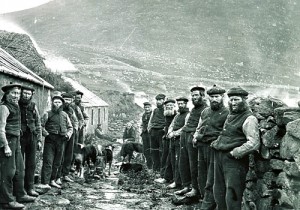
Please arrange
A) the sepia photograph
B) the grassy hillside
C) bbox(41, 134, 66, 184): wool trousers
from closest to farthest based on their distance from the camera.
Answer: the sepia photograph < bbox(41, 134, 66, 184): wool trousers < the grassy hillside

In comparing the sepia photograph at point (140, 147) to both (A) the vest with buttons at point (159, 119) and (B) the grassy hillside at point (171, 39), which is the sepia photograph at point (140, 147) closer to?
(A) the vest with buttons at point (159, 119)

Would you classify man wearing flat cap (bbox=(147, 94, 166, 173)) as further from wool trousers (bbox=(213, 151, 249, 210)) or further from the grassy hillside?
the grassy hillside

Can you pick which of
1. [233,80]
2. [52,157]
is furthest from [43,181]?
[233,80]

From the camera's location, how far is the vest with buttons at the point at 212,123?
573 centimetres

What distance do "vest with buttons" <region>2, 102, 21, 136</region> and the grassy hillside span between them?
27.6m

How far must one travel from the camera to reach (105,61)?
46719 mm

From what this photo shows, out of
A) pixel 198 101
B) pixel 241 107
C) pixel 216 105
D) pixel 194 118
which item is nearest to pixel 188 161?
pixel 194 118

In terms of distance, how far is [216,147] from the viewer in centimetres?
512

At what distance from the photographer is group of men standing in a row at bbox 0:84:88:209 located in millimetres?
5676

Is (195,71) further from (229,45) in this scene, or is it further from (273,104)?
(273,104)

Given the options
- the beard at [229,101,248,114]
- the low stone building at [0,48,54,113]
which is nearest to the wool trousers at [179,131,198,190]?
the beard at [229,101,248,114]

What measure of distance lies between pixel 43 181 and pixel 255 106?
4.90 meters

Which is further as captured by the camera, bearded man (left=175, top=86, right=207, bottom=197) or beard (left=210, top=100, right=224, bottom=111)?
bearded man (left=175, top=86, right=207, bottom=197)

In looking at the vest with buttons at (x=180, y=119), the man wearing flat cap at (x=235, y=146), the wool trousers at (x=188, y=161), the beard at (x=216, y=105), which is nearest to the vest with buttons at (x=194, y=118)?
the wool trousers at (x=188, y=161)
